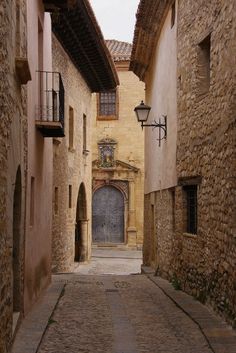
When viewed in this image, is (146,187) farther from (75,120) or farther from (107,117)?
(107,117)

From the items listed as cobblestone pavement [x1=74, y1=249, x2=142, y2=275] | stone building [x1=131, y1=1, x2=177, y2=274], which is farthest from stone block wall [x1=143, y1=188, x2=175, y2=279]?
cobblestone pavement [x1=74, y1=249, x2=142, y2=275]

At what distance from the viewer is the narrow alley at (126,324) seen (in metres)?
7.43

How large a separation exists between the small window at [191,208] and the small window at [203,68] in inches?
72.8

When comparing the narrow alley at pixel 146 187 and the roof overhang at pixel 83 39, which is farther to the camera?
the roof overhang at pixel 83 39

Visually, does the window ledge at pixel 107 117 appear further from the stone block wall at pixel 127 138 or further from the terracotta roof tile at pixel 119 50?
the terracotta roof tile at pixel 119 50

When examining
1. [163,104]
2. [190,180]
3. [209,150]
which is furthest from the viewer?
[163,104]

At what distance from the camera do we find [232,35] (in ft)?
28.0

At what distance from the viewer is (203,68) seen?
432 inches

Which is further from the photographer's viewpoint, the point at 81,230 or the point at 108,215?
the point at 108,215

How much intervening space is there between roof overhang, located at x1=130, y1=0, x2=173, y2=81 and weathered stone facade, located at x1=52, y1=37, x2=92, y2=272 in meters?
2.23

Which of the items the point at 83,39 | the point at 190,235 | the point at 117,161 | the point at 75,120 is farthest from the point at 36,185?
the point at 117,161

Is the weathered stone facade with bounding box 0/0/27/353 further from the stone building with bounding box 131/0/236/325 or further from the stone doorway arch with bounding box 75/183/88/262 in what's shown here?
the stone doorway arch with bounding box 75/183/88/262

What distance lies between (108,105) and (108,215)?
6030 millimetres

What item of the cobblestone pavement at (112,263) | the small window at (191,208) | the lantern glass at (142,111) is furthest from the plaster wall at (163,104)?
the cobblestone pavement at (112,263)
